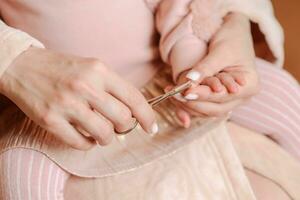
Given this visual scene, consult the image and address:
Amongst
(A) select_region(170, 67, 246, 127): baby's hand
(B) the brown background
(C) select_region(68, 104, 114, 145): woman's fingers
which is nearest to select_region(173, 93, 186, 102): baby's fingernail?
(A) select_region(170, 67, 246, 127): baby's hand

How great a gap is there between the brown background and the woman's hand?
11.3 inches

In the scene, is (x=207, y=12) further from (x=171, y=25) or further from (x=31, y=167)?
(x=31, y=167)

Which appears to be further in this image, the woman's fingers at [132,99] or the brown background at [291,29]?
the brown background at [291,29]

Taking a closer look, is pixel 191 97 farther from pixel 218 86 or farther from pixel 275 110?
pixel 275 110

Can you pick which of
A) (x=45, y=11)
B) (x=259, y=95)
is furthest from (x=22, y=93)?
(x=259, y=95)

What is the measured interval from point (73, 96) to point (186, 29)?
0.26 meters

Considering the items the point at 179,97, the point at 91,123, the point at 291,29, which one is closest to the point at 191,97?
the point at 179,97

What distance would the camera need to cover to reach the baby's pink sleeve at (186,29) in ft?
2.73

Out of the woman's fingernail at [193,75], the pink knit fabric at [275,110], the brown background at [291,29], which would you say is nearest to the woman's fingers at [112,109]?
the woman's fingernail at [193,75]

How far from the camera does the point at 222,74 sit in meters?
0.77

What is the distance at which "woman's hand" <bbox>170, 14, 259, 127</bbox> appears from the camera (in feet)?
2.43

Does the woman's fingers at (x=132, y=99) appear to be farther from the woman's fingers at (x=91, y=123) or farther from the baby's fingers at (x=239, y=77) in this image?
the baby's fingers at (x=239, y=77)

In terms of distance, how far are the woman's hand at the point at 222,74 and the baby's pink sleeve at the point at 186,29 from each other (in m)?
0.02

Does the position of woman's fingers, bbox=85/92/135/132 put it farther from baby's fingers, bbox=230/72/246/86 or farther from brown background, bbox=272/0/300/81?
brown background, bbox=272/0/300/81
